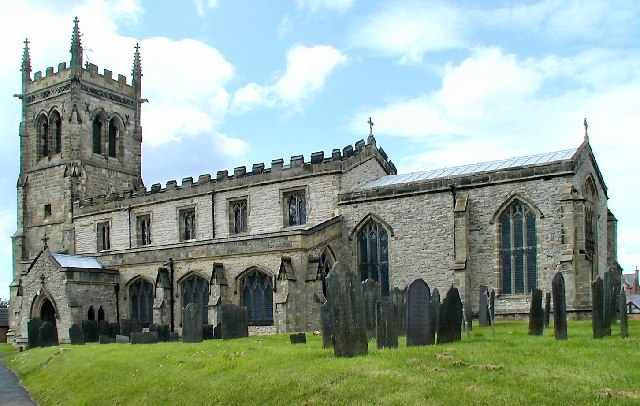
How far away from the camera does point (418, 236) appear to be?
101 feet

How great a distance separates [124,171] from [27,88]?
8.62 m

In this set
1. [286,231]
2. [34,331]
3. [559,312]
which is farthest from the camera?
[34,331]

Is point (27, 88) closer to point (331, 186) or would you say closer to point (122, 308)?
point (122, 308)

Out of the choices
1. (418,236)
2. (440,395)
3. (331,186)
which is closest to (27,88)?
(331,186)

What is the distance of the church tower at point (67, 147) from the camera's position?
47.4 m

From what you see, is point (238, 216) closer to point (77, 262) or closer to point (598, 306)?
point (77, 262)

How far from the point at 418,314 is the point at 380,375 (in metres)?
3.28

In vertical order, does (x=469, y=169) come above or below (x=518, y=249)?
above

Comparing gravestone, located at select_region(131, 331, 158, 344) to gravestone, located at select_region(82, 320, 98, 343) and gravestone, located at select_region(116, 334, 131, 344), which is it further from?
gravestone, located at select_region(82, 320, 98, 343)

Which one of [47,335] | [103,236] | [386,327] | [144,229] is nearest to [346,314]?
[386,327]

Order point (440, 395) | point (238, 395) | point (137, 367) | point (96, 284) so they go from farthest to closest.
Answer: point (96, 284), point (137, 367), point (238, 395), point (440, 395)

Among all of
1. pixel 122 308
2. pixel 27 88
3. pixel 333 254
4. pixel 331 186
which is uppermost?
pixel 27 88

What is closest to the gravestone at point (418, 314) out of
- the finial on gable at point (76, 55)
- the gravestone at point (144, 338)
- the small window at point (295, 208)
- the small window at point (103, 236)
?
the gravestone at point (144, 338)

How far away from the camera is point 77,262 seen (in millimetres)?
38469
